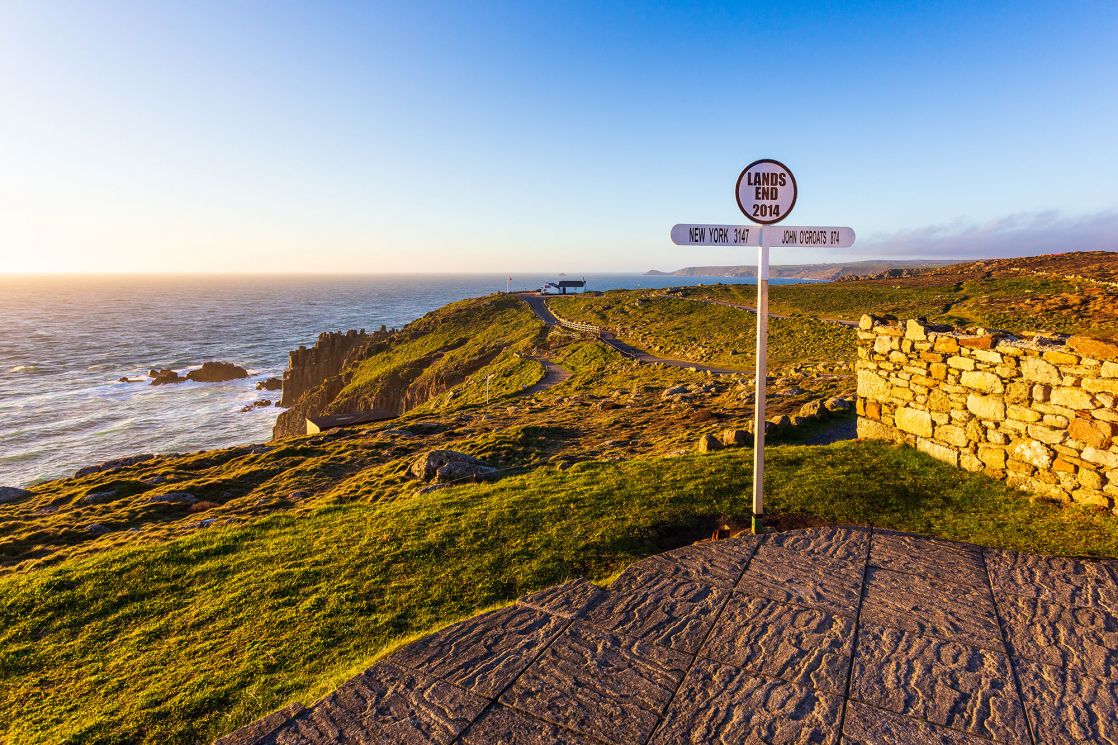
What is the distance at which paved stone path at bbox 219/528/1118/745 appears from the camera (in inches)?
142

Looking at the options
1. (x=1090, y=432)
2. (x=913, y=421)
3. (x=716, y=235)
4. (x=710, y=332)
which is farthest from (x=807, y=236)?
(x=710, y=332)

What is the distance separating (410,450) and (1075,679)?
15.5 metres

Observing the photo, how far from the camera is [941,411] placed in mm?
8711

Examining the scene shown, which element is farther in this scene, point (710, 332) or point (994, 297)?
point (710, 332)

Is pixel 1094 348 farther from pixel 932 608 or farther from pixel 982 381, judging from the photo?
pixel 932 608

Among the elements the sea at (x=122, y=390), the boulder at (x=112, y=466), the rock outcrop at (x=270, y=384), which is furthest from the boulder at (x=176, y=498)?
the rock outcrop at (x=270, y=384)

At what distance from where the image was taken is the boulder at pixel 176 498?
43.1 ft

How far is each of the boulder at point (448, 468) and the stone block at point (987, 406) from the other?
8.71 m

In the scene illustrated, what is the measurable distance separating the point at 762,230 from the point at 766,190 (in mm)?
428

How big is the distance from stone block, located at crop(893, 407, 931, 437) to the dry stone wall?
0.06 feet

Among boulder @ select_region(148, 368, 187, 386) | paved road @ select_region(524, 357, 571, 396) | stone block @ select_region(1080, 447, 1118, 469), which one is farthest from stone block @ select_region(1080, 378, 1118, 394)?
boulder @ select_region(148, 368, 187, 386)

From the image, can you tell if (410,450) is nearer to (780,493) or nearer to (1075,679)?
(780,493)

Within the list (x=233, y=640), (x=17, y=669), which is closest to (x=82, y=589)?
(x=17, y=669)

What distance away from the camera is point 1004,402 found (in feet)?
25.3
